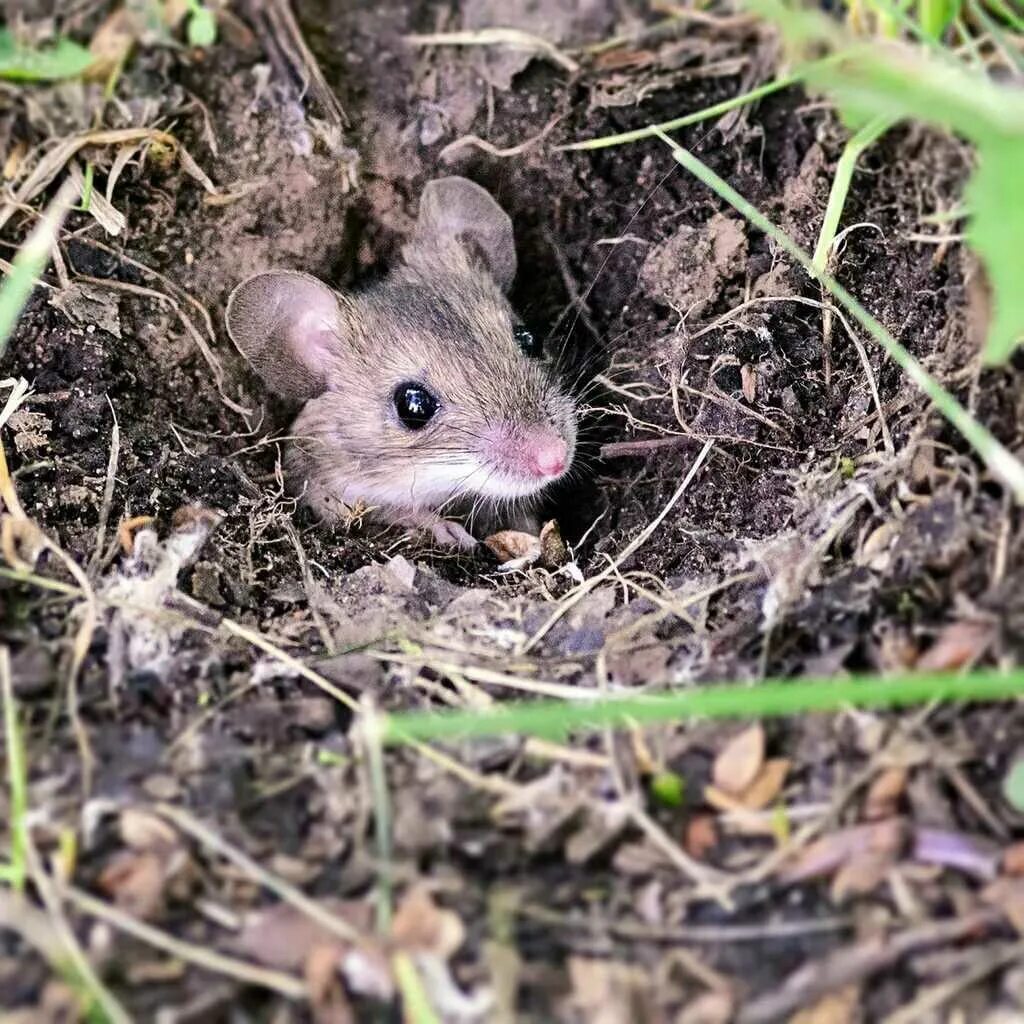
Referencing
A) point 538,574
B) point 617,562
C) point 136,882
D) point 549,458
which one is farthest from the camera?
point 549,458

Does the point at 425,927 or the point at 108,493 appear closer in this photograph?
the point at 425,927

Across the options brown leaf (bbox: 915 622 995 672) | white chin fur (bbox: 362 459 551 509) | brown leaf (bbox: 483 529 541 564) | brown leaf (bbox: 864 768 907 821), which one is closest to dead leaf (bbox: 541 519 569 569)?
brown leaf (bbox: 483 529 541 564)

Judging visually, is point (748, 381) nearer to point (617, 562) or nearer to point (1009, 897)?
point (617, 562)

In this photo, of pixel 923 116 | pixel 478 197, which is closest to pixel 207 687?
pixel 923 116

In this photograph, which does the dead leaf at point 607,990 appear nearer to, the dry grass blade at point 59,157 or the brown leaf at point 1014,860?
the brown leaf at point 1014,860

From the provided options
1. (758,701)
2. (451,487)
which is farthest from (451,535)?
(758,701)

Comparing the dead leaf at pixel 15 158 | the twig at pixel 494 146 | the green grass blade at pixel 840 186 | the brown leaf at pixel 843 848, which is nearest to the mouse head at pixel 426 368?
the twig at pixel 494 146
